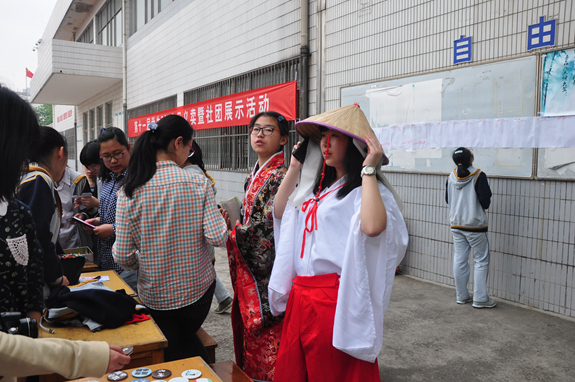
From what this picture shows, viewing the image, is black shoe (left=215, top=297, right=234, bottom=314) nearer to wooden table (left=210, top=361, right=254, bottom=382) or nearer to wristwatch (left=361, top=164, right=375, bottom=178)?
wooden table (left=210, top=361, right=254, bottom=382)

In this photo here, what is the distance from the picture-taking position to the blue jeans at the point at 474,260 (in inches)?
160

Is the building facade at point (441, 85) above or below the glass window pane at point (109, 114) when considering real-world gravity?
below

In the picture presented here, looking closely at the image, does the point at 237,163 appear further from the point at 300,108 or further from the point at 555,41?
the point at 555,41

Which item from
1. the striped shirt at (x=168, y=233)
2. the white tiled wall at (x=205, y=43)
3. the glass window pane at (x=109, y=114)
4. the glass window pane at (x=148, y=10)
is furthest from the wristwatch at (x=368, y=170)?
the glass window pane at (x=109, y=114)

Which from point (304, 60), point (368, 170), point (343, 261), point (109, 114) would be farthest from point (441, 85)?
point (109, 114)

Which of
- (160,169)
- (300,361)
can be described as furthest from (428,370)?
(160,169)

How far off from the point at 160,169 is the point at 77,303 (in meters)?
0.71

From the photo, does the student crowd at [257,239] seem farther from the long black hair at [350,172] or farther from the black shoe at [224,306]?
the black shoe at [224,306]

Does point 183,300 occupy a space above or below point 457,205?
below

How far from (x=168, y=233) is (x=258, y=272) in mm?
631

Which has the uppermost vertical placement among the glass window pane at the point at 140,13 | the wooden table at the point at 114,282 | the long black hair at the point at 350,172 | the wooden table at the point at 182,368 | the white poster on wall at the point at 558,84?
the glass window pane at the point at 140,13

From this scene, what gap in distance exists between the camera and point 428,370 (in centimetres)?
294

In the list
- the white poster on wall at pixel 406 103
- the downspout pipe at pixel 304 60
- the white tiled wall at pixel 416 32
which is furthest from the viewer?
the downspout pipe at pixel 304 60

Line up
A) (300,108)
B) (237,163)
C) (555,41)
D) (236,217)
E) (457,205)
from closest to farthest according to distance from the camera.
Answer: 1. (236,217)
2. (555,41)
3. (457,205)
4. (300,108)
5. (237,163)
